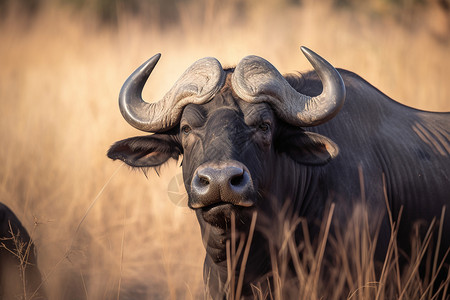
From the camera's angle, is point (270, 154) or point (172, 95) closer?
point (270, 154)

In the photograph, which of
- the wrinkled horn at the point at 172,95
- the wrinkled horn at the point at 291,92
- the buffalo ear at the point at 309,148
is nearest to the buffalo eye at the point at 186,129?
the wrinkled horn at the point at 172,95

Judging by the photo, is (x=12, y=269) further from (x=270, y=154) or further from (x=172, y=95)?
(x=270, y=154)

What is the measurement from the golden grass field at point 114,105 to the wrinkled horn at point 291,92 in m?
1.17

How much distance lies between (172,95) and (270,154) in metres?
0.74

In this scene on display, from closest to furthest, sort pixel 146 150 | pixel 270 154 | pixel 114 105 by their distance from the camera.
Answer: pixel 270 154 < pixel 146 150 < pixel 114 105

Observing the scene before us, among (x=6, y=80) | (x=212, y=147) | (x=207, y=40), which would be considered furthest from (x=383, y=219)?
(x=6, y=80)

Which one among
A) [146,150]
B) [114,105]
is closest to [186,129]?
[146,150]

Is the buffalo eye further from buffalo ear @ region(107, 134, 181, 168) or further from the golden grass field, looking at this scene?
the golden grass field

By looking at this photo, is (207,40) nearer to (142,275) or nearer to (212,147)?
(142,275)

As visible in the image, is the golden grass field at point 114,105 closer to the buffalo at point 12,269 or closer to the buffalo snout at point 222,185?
the buffalo at point 12,269

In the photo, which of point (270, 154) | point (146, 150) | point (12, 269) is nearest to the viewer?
point (270, 154)

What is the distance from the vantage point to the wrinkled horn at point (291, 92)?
11.9 ft

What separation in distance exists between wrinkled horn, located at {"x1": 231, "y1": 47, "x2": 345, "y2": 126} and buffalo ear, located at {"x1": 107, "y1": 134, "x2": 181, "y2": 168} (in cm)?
63

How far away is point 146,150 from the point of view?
3.94m
